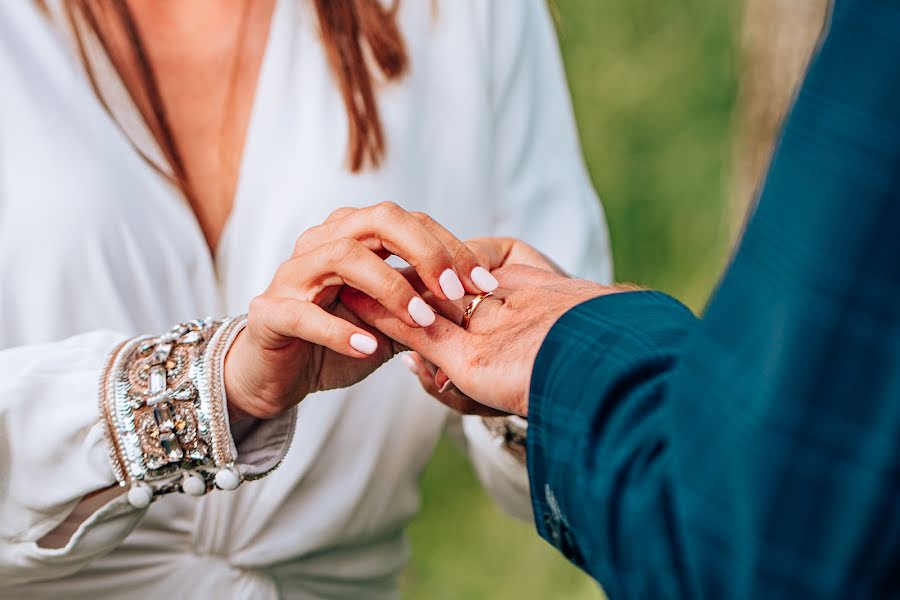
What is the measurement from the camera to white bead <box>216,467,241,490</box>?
727 millimetres

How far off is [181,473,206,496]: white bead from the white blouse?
5 centimetres

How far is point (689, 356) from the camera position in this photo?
442 millimetres

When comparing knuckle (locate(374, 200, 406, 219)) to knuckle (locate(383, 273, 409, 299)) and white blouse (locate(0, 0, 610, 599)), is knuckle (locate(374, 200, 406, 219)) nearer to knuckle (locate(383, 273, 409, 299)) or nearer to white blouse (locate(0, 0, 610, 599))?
knuckle (locate(383, 273, 409, 299))

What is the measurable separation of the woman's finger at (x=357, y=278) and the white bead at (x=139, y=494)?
174 mm

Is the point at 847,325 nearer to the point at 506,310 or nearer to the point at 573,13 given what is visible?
the point at 506,310

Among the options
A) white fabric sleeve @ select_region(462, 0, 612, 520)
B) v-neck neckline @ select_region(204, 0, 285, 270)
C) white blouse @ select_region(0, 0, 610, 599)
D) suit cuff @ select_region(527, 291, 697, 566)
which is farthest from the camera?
white fabric sleeve @ select_region(462, 0, 612, 520)

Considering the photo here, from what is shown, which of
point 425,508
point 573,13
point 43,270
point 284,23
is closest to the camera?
point 43,270

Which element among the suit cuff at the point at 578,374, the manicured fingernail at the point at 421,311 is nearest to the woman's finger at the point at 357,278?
the manicured fingernail at the point at 421,311

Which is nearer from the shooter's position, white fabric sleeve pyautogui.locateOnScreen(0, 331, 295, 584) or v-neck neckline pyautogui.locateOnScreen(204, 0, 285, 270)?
white fabric sleeve pyautogui.locateOnScreen(0, 331, 295, 584)

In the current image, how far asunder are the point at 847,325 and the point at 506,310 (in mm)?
290

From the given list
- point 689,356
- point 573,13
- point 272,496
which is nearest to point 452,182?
point 272,496

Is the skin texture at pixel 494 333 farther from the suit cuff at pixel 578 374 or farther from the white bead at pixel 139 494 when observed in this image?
the white bead at pixel 139 494

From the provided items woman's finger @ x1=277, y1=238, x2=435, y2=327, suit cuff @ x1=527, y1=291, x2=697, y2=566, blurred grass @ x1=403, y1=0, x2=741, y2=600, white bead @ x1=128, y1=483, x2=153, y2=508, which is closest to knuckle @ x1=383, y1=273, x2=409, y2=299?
woman's finger @ x1=277, y1=238, x2=435, y2=327

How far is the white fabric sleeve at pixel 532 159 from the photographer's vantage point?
0.99 meters
